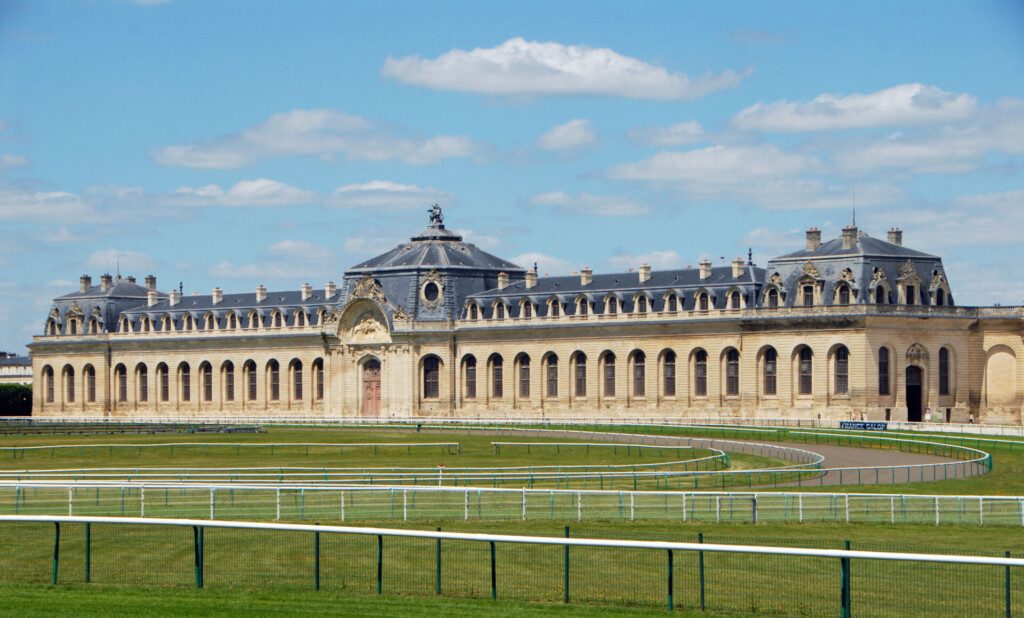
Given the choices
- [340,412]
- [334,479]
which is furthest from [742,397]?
[334,479]

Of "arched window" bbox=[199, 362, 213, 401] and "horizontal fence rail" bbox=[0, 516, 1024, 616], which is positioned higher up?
"arched window" bbox=[199, 362, 213, 401]

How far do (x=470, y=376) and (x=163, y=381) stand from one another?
32.6 meters

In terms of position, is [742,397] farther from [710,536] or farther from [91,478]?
[710,536]

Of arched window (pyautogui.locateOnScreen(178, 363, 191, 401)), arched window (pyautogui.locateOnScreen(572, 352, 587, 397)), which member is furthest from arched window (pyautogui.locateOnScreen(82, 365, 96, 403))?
arched window (pyautogui.locateOnScreen(572, 352, 587, 397))

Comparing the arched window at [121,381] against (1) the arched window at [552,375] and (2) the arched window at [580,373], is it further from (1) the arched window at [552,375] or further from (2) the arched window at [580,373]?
(2) the arched window at [580,373]

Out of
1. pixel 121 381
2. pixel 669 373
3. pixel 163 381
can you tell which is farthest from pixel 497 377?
pixel 121 381

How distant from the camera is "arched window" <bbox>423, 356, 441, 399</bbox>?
456 feet

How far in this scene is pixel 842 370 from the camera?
115688mm

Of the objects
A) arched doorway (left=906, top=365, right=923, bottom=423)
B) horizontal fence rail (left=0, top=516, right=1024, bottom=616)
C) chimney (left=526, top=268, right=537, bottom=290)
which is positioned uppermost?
chimney (left=526, top=268, right=537, bottom=290)

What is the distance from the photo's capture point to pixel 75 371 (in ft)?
532

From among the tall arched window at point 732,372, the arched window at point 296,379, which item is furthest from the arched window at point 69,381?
the tall arched window at point 732,372

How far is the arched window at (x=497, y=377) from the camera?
13588 cm

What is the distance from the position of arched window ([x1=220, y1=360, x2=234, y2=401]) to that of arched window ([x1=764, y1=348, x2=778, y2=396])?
50690 mm

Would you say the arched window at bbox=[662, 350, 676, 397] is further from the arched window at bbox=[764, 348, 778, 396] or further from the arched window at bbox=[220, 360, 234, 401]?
the arched window at bbox=[220, 360, 234, 401]
